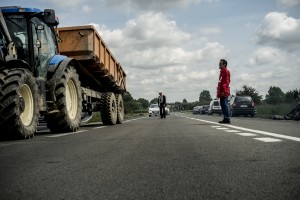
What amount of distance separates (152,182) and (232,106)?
29.3 metres

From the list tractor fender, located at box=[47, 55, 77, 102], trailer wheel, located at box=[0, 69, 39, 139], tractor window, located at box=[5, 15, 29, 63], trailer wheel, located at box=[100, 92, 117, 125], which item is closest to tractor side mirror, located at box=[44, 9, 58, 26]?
tractor window, located at box=[5, 15, 29, 63]

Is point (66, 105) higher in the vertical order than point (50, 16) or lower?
lower

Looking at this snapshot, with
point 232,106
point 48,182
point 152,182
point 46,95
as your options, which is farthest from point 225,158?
point 232,106

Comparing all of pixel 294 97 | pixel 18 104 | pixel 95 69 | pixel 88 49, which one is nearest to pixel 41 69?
pixel 18 104

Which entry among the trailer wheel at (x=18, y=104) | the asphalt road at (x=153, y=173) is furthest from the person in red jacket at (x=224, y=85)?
the asphalt road at (x=153, y=173)

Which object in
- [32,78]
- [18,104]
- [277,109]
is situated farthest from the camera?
[277,109]

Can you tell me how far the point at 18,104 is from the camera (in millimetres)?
7293

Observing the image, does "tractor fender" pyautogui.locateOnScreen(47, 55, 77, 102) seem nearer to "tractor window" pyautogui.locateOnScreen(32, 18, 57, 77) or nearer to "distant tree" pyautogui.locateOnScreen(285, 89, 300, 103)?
"tractor window" pyautogui.locateOnScreen(32, 18, 57, 77)

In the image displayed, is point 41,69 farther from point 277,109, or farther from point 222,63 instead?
point 277,109

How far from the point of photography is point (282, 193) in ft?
8.79

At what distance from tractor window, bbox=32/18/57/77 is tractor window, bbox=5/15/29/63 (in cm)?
23

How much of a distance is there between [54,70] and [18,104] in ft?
7.58

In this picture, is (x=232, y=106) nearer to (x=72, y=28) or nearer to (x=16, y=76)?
(x=72, y=28)

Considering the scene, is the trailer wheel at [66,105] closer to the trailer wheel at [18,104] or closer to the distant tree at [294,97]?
the trailer wheel at [18,104]
